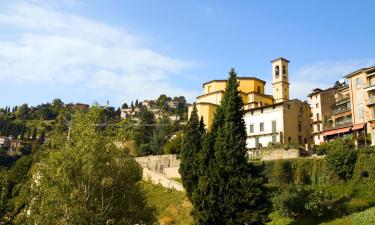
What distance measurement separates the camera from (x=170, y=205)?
144 feet

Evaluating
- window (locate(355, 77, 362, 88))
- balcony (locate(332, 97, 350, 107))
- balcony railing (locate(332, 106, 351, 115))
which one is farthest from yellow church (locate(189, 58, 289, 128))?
window (locate(355, 77, 362, 88))

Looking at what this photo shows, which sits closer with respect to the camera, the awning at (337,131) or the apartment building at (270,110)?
the awning at (337,131)

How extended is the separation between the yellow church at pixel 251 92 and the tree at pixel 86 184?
40.4 m

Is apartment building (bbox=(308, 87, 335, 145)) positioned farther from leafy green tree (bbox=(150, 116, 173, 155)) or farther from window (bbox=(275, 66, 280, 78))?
leafy green tree (bbox=(150, 116, 173, 155))

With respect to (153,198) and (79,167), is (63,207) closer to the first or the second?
(79,167)

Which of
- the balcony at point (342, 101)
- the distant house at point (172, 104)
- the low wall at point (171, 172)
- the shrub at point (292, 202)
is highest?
the distant house at point (172, 104)

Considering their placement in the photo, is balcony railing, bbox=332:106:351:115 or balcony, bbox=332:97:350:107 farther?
balcony, bbox=332:97:350:107

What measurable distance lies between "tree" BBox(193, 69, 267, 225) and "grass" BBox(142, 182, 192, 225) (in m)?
6.31

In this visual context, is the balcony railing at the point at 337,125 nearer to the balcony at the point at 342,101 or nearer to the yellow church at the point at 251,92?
the balcony at the point at 342,101

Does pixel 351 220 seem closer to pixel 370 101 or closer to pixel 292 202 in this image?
pixel 292 202

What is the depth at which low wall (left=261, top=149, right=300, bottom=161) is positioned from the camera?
45594 mm

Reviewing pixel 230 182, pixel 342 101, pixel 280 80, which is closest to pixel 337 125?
pixel 342 101

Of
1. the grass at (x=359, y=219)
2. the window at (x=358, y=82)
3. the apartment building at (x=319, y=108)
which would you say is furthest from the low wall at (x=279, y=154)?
the apartment building at (x=319, y=108)

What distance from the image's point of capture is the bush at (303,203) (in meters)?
31.1
